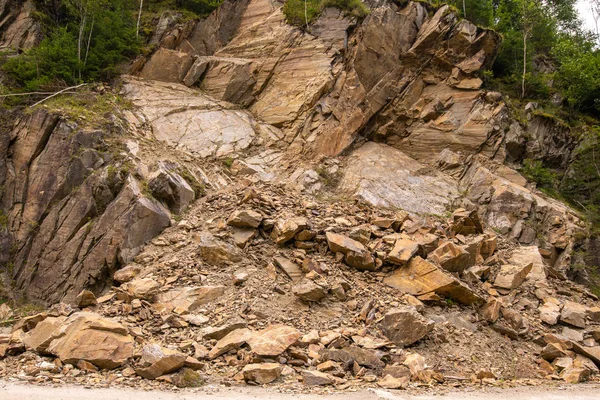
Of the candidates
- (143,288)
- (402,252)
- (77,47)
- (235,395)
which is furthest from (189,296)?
(77,47)

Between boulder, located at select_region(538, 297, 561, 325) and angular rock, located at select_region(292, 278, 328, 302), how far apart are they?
5.70m

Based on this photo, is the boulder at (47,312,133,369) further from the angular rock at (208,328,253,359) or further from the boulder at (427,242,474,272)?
the boulder at (427,242,474,272)

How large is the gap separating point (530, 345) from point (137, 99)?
15.4m

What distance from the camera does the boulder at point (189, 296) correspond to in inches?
371

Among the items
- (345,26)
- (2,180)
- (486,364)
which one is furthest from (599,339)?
(2,180)

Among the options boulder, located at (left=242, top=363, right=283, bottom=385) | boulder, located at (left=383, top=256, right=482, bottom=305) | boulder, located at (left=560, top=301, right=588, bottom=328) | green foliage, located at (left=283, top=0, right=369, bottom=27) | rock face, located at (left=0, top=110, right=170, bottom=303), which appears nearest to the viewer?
boulder, located at (left=242, top=363, right=283, bottom=385)

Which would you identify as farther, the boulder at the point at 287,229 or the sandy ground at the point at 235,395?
the boulder at the point at 287,229

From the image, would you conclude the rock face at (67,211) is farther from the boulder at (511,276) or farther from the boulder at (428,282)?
the boulder at (511,276)

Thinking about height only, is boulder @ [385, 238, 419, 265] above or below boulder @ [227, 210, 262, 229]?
above

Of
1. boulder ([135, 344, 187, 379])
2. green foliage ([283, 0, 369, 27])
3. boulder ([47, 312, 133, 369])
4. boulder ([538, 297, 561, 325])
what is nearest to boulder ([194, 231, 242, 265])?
boulder ([47, 312, 133, 369])

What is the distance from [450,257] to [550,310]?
290 cm

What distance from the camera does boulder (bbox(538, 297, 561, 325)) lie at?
10.7 meters

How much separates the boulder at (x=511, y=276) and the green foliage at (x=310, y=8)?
39.2ft

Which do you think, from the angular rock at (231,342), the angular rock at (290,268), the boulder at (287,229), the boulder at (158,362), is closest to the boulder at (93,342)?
the boulder at (158,362)
